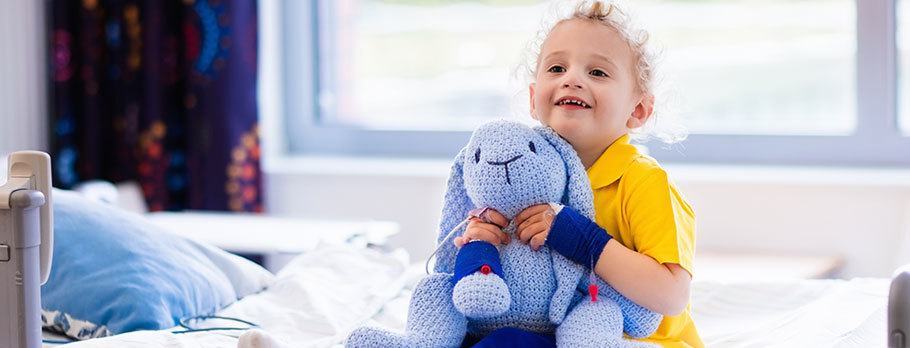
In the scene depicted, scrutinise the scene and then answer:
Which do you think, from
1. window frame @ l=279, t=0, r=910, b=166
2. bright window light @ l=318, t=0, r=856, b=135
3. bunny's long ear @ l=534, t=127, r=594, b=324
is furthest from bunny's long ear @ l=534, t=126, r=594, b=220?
bright window light @ l=318, t=0, r=856, b=135

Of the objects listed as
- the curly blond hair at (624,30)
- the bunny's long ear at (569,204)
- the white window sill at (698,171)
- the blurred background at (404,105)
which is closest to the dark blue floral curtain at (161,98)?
the blurred background at (404,105)

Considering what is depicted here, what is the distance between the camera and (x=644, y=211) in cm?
135

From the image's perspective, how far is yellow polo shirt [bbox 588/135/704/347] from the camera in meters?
1.33

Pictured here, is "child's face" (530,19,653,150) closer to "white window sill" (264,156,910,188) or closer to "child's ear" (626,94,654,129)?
"child's ear" (626,94,654,129)

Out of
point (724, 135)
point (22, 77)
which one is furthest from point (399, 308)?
point (22, 77)

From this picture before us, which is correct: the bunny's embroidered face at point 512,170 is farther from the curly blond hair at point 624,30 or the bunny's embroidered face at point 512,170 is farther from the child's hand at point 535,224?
the curly blond hair at point 624,30

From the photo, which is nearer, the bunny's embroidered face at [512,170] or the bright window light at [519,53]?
the bunny's embroidered face at [512,170]

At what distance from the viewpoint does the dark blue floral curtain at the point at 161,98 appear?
3027 millimetres

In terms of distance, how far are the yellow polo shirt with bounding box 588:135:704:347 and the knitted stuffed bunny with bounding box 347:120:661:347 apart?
4 centimetres

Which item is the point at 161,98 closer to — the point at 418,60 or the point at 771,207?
the point at 418,60

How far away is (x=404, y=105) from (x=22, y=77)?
984 millimetres

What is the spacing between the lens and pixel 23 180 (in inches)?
50.1

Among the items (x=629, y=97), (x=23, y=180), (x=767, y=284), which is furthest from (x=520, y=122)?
(x=767, y=284)

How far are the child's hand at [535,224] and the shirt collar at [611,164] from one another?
10 centimetres
